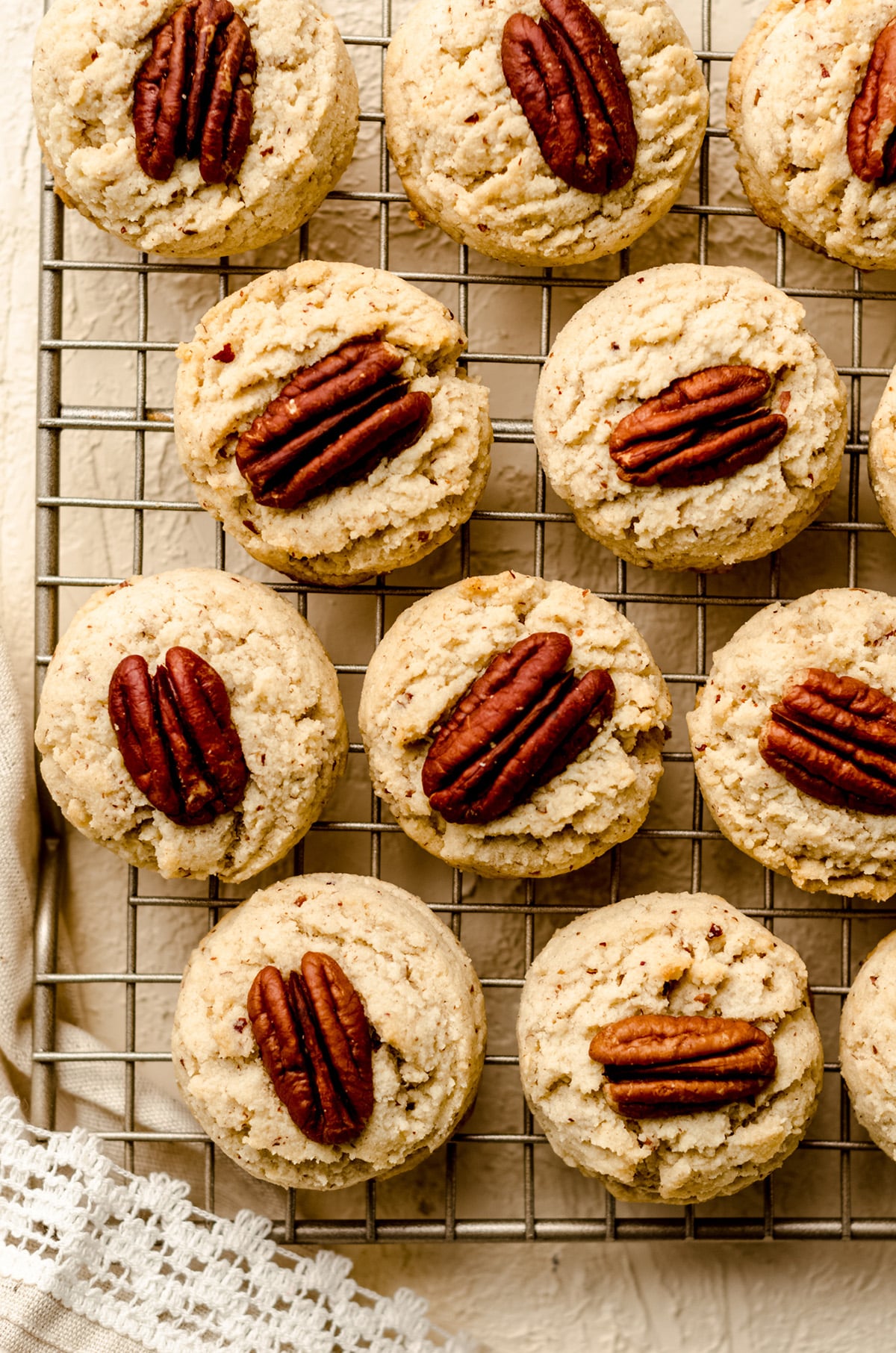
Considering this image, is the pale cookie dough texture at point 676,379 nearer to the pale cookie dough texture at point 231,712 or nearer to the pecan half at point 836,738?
the pecan half at point 836,738

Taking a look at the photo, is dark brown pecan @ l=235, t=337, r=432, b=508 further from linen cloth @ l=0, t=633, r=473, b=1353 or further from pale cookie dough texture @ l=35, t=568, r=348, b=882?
linen cloth @ l=0, t=633, r=473, b=1353

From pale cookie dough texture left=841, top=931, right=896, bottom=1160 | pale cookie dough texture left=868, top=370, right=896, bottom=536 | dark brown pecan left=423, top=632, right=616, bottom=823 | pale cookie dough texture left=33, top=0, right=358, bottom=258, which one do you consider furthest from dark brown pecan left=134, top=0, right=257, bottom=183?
pale cookie dough texture left=841, top=931, right=896, bottom=1160

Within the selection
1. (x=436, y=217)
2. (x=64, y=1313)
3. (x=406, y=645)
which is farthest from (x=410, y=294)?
(x=64, y=1313)

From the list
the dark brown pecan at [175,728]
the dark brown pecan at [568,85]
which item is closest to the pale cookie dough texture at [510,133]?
the dark brown pecan at [568,85]

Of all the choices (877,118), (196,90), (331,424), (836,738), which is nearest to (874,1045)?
(836,738)

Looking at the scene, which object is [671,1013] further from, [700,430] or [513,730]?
[700,430]

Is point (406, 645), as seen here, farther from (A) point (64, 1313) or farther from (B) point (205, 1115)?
(A) point (64, 1313)

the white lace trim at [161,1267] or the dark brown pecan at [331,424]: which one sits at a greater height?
the dark brown pecan at [331,424]
